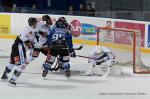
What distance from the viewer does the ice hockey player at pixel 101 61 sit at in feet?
32.1

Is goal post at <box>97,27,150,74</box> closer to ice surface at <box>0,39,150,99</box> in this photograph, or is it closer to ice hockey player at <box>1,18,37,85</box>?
ice surface at <box>0,39,150,99</box>

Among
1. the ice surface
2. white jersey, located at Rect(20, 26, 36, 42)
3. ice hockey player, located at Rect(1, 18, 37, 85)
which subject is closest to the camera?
the ice surface

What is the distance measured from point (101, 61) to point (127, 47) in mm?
611

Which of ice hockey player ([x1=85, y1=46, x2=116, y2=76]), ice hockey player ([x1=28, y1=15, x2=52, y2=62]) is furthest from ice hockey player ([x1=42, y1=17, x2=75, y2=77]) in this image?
ice hockey player ([x1=85, y1=46, x2=116, y2=76])

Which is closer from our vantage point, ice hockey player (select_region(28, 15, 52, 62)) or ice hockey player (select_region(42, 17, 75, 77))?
ice hockey player (select_region(42, 17, 75, 77))

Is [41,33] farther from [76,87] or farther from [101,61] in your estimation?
[76,87]

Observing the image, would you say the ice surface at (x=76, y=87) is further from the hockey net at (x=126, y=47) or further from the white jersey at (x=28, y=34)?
the white jersey at (x=28, y=34)

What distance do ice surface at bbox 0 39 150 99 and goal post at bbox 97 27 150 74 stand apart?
0.20 m

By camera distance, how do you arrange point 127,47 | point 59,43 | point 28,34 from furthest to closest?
point 127,47, point 59,43, point 28,34

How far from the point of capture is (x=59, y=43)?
9.02m

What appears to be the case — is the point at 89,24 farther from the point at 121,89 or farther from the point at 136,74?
the point at 121,89

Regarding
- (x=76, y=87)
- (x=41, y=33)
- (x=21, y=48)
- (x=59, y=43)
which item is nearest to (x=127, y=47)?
(x=59, y=43)

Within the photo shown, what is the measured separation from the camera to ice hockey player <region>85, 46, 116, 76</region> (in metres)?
9.78

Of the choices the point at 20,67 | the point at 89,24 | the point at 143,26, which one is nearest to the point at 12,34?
the point at 89,24
